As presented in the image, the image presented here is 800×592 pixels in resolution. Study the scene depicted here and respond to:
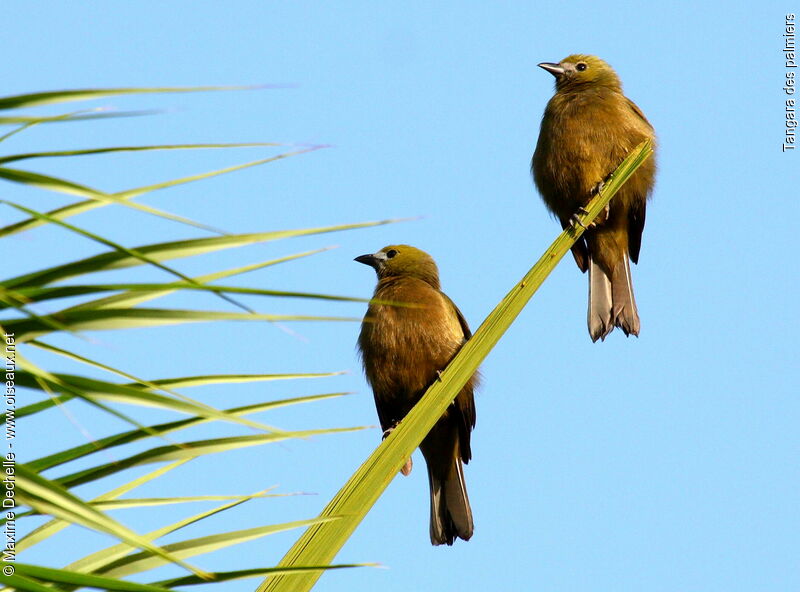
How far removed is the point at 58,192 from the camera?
1233 millimetres

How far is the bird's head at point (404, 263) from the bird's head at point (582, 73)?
4.89ft

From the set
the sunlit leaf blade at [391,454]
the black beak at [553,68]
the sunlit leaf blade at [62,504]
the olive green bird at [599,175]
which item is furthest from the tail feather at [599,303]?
the sunlit leaf blade at [62,504]

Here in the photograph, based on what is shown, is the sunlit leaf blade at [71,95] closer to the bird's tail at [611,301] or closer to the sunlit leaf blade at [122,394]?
the sunlit leaf blade at [122,394]

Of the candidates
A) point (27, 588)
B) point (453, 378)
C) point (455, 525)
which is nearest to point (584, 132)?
point (455, 525)

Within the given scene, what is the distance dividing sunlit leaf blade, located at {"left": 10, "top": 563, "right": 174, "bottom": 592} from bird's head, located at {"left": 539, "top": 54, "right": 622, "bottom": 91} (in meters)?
5.78

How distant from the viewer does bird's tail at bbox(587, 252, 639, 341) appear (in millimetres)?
6195

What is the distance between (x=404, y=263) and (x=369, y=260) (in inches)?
12.1

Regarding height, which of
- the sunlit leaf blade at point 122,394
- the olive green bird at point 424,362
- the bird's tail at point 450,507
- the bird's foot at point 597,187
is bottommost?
the sunlit leaf blade at point 122,394

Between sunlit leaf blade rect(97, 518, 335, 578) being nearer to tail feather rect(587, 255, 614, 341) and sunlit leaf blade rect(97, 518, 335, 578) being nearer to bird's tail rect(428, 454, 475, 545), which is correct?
bird's tail rect(428, 454, 475, 545)

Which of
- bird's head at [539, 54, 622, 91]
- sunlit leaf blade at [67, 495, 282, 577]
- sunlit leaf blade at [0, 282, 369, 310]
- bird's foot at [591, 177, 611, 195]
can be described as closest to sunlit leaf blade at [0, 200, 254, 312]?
sunlit leaf blade at [0, 282, 369, 310]

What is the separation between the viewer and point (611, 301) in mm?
6305

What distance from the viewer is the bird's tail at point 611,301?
6195 millimetres

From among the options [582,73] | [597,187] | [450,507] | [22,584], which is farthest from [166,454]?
[582,73]

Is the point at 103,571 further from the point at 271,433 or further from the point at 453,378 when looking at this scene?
the point at 453,378
